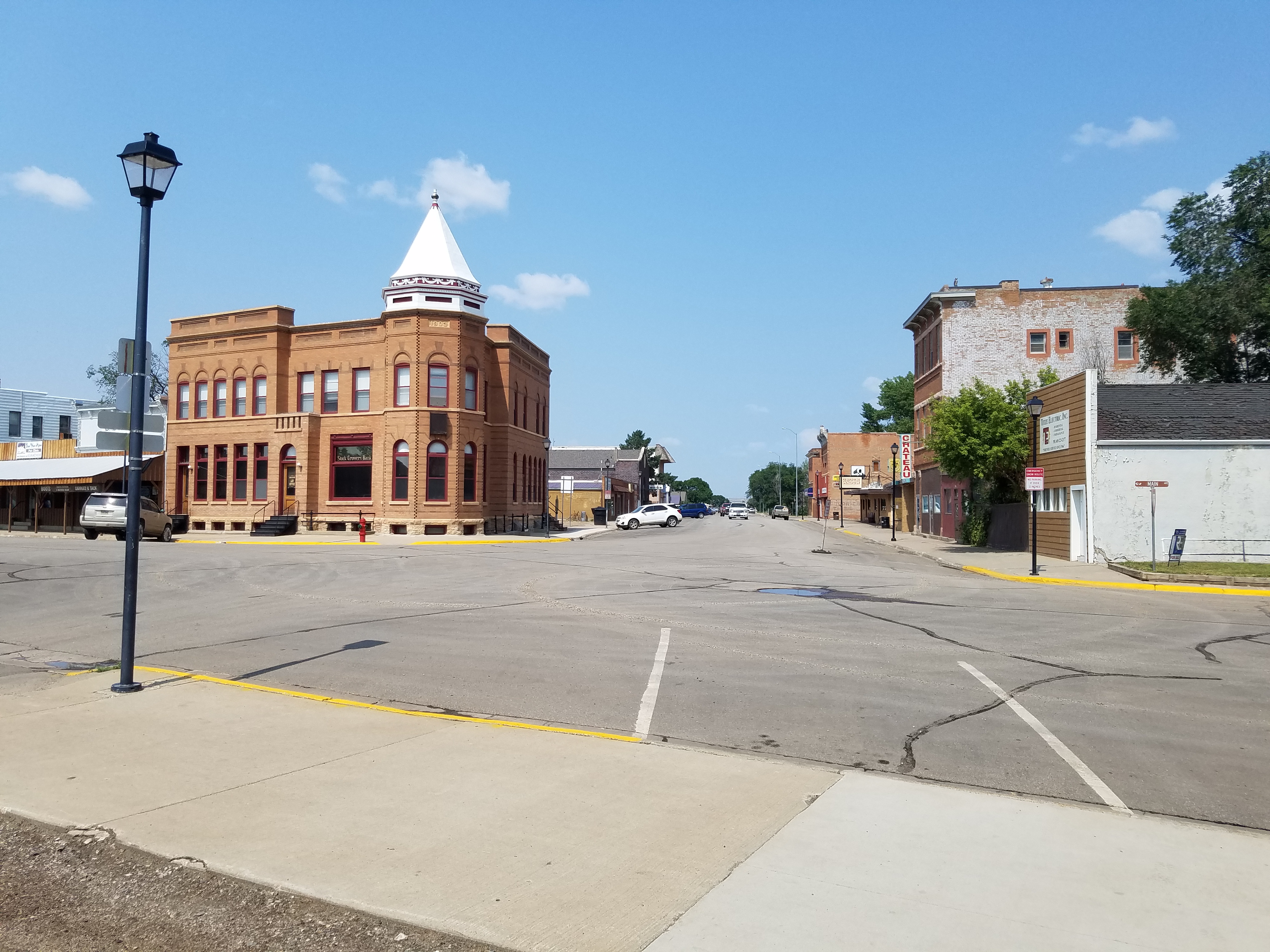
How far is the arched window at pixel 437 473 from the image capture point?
43.9 metres

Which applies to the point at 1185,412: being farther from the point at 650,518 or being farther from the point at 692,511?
the point at 692,511

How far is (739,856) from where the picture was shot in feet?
15.7

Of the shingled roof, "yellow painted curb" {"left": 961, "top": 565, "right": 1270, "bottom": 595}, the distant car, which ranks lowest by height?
"yellow painted curb" {"left": 961, "top": 565, "right": 1270, "bottom": 595}

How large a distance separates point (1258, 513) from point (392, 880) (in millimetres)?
29436

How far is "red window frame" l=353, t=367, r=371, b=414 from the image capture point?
45562 mm

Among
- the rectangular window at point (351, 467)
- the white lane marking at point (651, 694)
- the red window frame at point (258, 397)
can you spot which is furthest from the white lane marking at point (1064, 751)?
the red window frame at point (258, 397)

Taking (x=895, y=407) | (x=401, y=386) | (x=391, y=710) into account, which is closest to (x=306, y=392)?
(x=401, y=386)

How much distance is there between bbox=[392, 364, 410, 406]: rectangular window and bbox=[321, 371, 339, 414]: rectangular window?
4.00m

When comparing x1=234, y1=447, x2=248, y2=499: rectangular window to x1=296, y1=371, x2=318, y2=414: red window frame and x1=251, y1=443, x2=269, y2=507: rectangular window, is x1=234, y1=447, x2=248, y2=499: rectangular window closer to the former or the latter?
x1=251, y1=443, x2=269, y2=507: rectangular window

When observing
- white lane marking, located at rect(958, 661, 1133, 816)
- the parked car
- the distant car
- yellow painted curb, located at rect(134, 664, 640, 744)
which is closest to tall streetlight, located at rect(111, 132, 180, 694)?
yellow painted curb, located at rect(134, 664, 640, 744)

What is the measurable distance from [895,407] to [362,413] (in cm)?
9130

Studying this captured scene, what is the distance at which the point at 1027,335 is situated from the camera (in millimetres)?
47938

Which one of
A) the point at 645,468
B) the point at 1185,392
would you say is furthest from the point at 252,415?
the point at 645,468

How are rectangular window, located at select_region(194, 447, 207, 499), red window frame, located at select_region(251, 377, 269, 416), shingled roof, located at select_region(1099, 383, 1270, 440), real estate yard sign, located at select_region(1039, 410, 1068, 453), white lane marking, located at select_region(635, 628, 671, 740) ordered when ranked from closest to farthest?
white lane marking, located at select_region(635, 628, 671, 740), shingled roof, located at select_region(1099, 383, 1270, 440), real estate yard sign, located at select_region(1039, 410, 1068, 453), red window frame, located at select_region(251, 377, 269, 416), rectangular window, located at select_region(194, 447, 207, 499)
